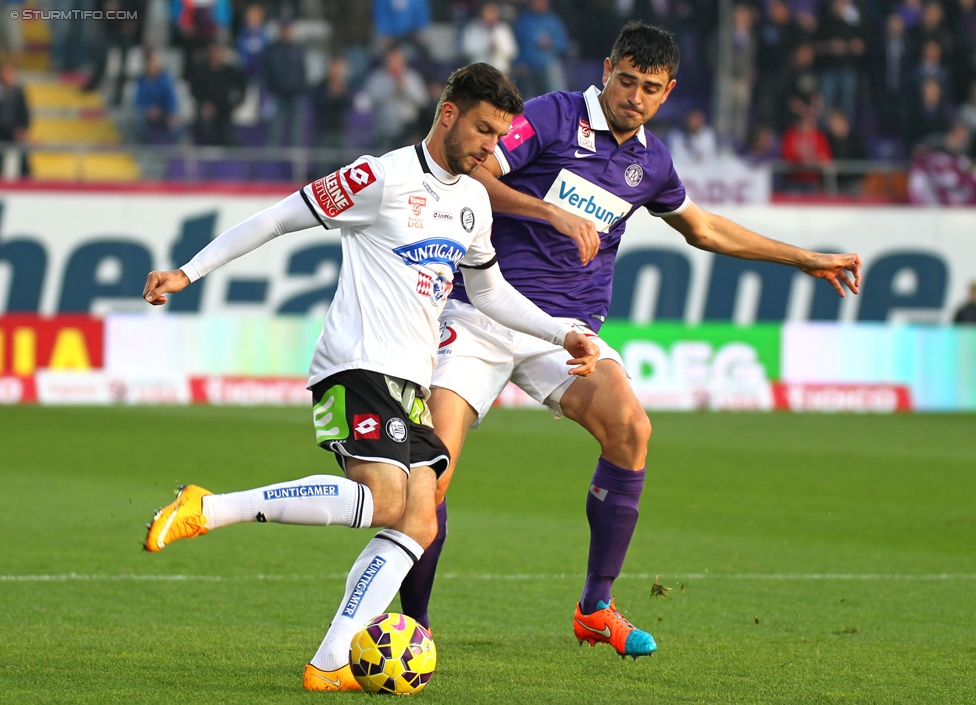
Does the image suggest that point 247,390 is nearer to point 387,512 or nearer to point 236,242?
point 236,242

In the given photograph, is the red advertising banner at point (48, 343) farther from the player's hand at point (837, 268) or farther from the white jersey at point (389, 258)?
the white jersey at point (389, 258)

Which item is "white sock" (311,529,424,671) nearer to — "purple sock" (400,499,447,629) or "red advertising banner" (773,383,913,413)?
"purple sock" (400,499,447,629)

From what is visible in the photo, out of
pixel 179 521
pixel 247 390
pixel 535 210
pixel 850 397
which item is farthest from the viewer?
pixel 850 397

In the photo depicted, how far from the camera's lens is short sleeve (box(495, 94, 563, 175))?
5730 millimetres

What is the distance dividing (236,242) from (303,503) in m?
0.91

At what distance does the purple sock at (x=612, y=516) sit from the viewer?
5766mm

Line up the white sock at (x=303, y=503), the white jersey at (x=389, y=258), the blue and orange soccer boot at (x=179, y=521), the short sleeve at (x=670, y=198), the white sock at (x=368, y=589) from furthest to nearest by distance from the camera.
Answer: the short sleeve at (x=670, y=198)
the white jersey at (x=389, y=258)
the white sock at (x=368, y=589)
the white sock at (x=303, y=503)
the blue and orange soccer boot at (x=179, y=521)

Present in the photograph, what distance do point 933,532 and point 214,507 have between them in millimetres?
5839

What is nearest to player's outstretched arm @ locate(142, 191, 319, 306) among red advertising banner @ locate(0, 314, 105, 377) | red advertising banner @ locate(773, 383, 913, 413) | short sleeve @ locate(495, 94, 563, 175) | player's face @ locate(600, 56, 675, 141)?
short sleeve @ locate(495, 94, 563, 175)

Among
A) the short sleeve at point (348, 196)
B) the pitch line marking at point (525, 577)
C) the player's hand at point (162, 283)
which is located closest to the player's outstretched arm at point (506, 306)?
the short sleeve at point (348, 196)

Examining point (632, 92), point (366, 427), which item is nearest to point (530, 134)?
point (632, 92)

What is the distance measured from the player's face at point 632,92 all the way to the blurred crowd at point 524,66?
12.9 meters

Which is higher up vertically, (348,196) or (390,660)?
(348,196)

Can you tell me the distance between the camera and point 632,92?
5.68 metres
